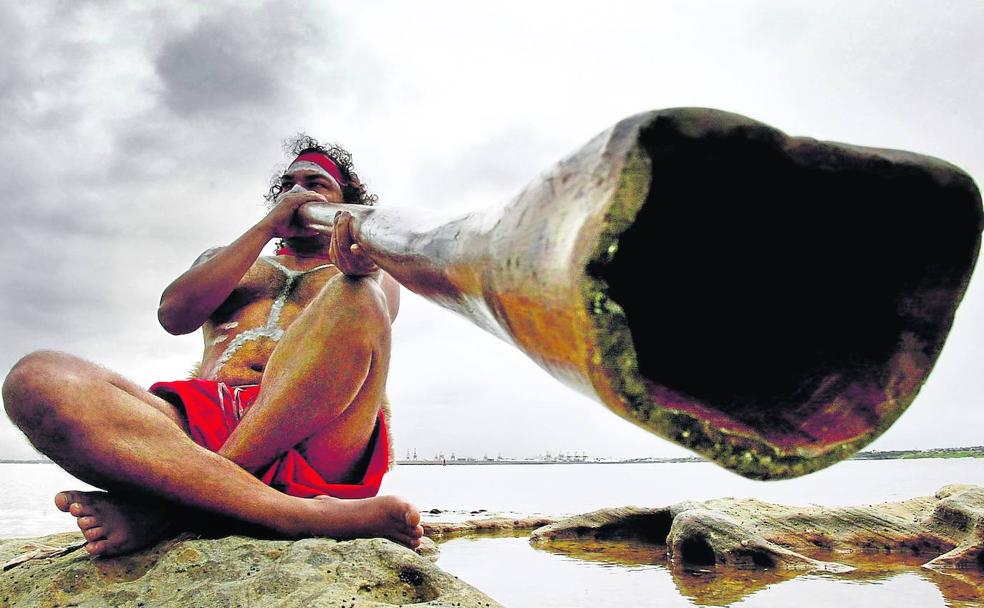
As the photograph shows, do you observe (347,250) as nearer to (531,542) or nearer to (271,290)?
(271,290)

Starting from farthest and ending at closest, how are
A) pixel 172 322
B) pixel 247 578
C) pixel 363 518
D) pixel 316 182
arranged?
pixel 316 182 → pixel 172 322 → pixel 363 518 → pixel 247 578

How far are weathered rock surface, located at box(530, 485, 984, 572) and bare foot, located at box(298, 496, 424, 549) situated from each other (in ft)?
10.5

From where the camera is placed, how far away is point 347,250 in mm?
1651

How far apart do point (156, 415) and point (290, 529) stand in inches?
18.3

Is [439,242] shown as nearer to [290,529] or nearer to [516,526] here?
[290,529]

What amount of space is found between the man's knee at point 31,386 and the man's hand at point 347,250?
736 millimetres

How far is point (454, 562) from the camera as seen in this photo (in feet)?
13.7

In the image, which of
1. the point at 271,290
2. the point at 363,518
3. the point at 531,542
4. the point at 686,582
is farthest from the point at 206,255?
the point at 531,542

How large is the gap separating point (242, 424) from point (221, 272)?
2.16ft

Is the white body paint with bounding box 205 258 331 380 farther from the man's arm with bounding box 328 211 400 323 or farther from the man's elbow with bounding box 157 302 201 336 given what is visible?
the man's arm with bounding box 328 211 400 323

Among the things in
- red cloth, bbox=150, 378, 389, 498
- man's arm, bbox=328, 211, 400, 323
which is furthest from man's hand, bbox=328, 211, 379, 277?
red cloth, bbox=150, 378, 389, 498

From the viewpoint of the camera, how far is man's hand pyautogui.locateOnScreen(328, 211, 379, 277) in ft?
5.24

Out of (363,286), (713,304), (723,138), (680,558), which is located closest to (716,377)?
(713,304)

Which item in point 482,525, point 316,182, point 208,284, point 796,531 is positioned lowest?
point 482,525
